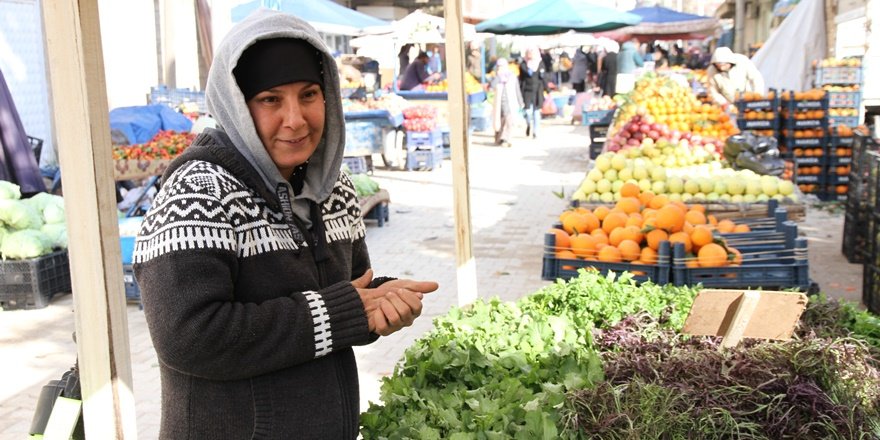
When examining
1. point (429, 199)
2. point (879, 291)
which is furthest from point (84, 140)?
point (429, 199)

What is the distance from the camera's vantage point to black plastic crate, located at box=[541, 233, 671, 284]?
205 inches

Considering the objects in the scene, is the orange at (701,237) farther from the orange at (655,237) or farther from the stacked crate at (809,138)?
the stacked crate at (809,138)

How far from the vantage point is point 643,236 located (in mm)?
5441

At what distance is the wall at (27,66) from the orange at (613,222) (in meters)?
9.23

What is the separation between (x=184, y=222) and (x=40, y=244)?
5995 millimetres

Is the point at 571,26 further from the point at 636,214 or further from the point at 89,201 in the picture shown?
the point at 89,201

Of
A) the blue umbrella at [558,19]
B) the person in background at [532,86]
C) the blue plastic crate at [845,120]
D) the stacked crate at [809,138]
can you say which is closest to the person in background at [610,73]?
the person in background at [532,86]

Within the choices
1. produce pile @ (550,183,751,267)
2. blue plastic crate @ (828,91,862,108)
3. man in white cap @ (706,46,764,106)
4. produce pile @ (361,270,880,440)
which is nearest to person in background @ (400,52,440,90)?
man in white cap @ (706,46,764,106)

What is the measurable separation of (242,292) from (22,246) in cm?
588

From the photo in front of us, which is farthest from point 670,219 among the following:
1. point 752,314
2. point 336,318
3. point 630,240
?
point 336,318

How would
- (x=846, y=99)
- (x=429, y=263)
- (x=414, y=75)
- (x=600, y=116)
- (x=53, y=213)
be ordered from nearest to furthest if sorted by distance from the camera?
(x=53, y=213) < (x=429, y=263) < (x=846, y=99) < (x=600, y=116) < (x=414, y=75)

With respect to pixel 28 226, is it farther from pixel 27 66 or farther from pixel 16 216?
pixel 27 66

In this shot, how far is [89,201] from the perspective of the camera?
7.95 feet

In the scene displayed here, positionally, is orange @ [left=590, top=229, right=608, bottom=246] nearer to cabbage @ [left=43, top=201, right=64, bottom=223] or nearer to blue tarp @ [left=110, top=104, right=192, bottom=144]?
cabbage @ [left=43, top=201, right=64, bottom=223]
